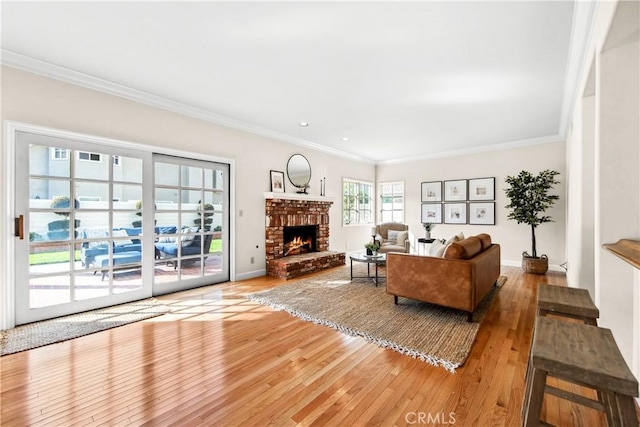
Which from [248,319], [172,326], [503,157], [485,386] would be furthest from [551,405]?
[503,157]

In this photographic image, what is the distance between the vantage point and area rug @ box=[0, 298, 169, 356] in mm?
2404

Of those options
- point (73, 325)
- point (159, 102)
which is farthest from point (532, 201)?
point (73, 325)

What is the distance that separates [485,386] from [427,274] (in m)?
1.27

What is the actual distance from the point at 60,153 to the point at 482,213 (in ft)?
23.1

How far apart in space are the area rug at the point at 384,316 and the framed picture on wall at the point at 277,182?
1.80m

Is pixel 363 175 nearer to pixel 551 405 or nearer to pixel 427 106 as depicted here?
pixel 427 106

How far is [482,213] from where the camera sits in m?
6.05

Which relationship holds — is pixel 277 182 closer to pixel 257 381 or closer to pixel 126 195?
pixel 126 195

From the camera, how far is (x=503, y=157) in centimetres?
580

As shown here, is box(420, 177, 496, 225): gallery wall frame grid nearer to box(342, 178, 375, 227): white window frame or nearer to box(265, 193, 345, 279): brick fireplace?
box(342, 178, 375, 227): white window frame

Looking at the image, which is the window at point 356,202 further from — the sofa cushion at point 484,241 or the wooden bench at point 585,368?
the wooden bench at point 585,368

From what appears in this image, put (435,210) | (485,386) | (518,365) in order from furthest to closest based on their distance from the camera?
(435,210) → (518,365) → (485,386)

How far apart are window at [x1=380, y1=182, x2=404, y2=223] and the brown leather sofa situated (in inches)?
155

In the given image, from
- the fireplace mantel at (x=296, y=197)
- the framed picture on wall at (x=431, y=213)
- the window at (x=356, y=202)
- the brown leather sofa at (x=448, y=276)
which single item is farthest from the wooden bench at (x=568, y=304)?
the window at (x=356, y=202)
